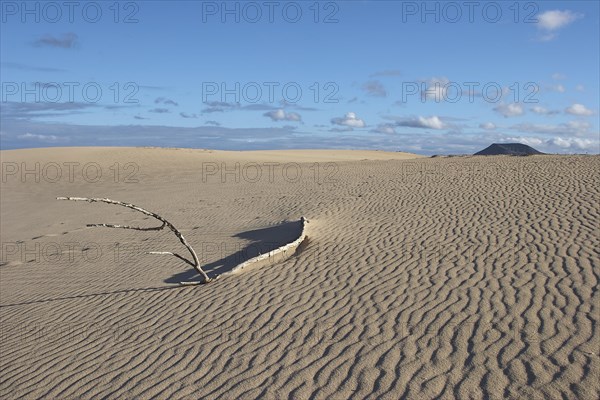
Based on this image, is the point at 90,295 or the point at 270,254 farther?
the point at 270,254

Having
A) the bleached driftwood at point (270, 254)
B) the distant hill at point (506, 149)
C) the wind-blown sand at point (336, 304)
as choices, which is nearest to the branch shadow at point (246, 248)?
the wind-blown sand at point (336, 304)

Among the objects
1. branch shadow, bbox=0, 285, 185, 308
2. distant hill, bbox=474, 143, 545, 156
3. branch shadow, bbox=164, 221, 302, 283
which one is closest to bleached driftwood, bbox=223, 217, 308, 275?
branch shadow, bbox=164, 221, 302, 283

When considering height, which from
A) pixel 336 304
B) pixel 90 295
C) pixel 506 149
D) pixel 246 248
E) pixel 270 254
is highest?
pixel 506 149

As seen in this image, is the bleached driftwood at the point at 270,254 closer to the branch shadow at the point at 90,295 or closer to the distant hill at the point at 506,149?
the branch shadow at the point at 90,295

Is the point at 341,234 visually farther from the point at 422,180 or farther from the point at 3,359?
the point at 422,180

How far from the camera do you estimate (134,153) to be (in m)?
46.4

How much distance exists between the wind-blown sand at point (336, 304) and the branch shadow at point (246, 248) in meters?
0.09

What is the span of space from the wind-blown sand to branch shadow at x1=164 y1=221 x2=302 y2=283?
0.29 feet

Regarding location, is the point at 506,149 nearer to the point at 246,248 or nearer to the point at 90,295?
the point at 246,248

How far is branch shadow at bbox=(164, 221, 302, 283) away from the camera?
38.3ft

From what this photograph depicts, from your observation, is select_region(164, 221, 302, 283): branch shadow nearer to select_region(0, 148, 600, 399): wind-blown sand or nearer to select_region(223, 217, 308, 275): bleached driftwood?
select_region(0, 148, 600, 399): wind-blown sand

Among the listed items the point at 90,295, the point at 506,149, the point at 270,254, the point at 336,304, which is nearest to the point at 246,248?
the point at 270,254

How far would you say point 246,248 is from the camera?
13727mm

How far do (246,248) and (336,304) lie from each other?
5868mm
